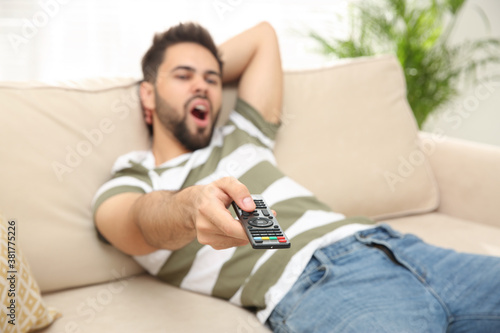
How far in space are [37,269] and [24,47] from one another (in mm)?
1554

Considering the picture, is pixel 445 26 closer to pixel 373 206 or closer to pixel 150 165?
pixel 373 206

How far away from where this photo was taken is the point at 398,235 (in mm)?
1090

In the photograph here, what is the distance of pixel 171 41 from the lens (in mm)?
1320

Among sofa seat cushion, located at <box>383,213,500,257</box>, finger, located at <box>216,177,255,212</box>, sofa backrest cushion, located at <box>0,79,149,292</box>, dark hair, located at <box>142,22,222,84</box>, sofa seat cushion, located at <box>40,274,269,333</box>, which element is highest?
dark hair, located at <box>142,22,222,84</box>

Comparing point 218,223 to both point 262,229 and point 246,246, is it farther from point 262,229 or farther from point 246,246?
point 246,246

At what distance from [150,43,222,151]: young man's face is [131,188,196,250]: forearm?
322mm

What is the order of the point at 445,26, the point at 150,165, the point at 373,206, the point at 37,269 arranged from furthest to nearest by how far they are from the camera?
the point at 445,26, the point at 373,206, the point at 150,165, the point at 37,269

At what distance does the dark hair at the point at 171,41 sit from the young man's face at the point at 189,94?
0.07 feet

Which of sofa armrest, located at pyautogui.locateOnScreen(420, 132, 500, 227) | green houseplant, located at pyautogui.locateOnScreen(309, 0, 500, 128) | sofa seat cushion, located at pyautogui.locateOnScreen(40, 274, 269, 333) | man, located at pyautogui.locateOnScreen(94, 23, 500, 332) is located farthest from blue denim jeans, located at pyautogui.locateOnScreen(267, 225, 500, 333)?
green houseplant, located at pyautogui.locateOnScreen(309, 0, 500, 128)

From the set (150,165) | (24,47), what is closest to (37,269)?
(150,165)

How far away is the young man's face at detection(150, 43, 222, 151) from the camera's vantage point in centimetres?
123

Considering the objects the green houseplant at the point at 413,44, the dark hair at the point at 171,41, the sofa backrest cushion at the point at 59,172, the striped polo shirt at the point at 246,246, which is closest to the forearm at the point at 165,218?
the striped polo shirt at the point at 246,246

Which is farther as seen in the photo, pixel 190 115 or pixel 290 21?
pixel 290 21

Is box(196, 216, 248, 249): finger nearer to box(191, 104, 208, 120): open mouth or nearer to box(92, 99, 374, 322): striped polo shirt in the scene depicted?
box(92, 99, 374, 322): striped polo shirt
